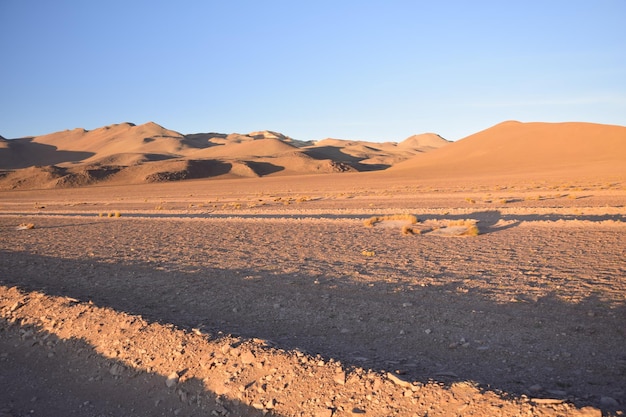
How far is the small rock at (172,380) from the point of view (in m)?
6.07

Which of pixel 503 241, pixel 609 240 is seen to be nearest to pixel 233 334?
pixel 503 241

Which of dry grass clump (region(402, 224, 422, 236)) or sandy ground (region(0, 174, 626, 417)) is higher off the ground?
dry grass clump (region(402, 224, 422, 236))

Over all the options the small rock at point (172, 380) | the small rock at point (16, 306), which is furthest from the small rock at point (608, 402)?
the small rock at point (16, 306)

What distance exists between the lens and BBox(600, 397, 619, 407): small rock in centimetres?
482

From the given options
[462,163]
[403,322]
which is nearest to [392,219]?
[403,322]

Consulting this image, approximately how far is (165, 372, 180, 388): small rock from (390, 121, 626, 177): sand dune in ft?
223

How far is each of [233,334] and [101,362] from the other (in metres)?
1.77

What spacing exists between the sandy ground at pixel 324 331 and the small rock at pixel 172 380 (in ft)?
0.05

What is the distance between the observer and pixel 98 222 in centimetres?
2772

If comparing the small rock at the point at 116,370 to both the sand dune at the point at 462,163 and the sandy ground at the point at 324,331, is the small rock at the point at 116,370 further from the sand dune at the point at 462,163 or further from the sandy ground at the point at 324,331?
the sand dune at the point at 462,163

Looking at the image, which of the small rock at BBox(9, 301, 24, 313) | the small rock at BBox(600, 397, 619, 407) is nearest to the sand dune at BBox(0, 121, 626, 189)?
the small rock at BBox(600, 397, 619, 407)

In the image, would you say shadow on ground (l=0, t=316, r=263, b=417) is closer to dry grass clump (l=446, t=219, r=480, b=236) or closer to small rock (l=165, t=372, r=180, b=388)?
small rock (l=165, t=372, r=180, b=388)

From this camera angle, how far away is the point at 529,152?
9156 cm

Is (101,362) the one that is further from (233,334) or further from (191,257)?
(191,257)
